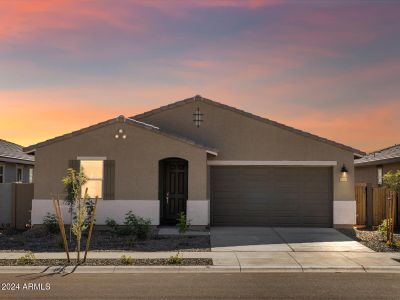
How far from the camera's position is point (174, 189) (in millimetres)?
21406

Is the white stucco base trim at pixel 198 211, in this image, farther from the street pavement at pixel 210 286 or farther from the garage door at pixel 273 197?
the street pavement at pixel 210 286

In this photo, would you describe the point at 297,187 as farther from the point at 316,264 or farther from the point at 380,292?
the point at 380,292

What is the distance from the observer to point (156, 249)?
15344mm

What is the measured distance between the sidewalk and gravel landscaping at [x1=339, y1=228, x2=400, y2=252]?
108 cm

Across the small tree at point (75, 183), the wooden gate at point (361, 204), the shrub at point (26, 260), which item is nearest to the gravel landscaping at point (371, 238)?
the wooden gate at point (361, 204)

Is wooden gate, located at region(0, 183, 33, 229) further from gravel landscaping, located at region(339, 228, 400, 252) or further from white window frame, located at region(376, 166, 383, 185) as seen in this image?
white window frame, located at region(376, 166, 383, 185)

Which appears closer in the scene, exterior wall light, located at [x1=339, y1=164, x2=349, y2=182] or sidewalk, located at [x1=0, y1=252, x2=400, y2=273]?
sidewalk, located at [x1=0, y1=252, x2=400, y2=273]

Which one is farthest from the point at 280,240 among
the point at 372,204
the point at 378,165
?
the point at 378,165

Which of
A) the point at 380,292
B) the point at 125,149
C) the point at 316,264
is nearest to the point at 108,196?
the point at 125,149

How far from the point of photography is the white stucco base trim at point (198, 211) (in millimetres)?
19688

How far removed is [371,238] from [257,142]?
5.84 metres

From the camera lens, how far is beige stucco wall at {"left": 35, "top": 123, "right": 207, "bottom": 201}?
1961 centimetres

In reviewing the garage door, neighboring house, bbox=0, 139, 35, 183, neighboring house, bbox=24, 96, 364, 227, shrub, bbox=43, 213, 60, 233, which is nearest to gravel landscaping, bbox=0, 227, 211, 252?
shrub, bbox=43, 213, 60, 233

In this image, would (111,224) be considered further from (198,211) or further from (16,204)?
(16,204)
